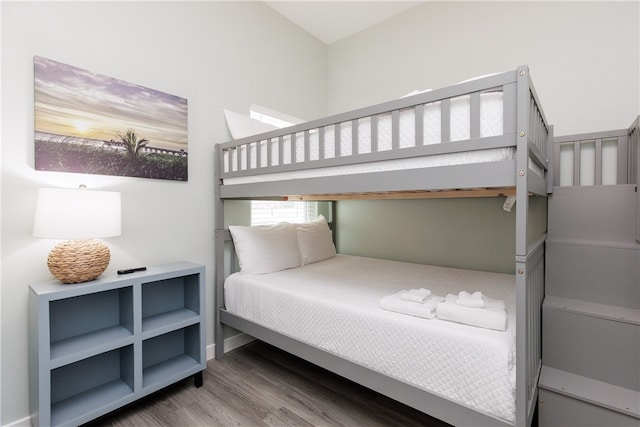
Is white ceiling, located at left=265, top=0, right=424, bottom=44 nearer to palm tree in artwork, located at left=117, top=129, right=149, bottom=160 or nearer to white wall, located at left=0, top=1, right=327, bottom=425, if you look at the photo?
white wall, located at left=0, top=1, right=327, bottom=425

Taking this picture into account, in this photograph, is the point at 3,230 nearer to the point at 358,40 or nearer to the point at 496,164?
the point at 496,164

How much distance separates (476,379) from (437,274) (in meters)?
1.16

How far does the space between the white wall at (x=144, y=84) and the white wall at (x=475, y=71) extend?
842mm

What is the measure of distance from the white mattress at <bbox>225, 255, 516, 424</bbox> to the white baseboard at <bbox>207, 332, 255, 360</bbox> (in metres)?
0.35

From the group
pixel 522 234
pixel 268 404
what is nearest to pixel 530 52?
pixel 522 234

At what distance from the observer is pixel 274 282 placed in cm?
204

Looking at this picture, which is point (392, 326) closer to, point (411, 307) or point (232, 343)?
point (411, 307)

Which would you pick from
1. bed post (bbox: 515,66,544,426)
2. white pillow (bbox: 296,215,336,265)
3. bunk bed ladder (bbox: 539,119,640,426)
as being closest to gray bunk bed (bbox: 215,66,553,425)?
bed post (bbox: 515,66,544,426)

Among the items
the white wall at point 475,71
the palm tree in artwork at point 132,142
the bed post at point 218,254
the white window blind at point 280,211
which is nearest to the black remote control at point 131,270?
the bed post at point 218,254

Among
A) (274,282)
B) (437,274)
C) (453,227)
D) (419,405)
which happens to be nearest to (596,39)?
(453,227)

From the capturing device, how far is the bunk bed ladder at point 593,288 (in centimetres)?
137

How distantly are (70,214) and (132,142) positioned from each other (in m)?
0.66

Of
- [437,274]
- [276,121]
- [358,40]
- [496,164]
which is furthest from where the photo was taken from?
[358,40]

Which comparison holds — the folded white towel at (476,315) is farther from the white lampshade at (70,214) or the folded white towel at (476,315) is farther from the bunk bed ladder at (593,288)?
the white lampshade at (70,214)
